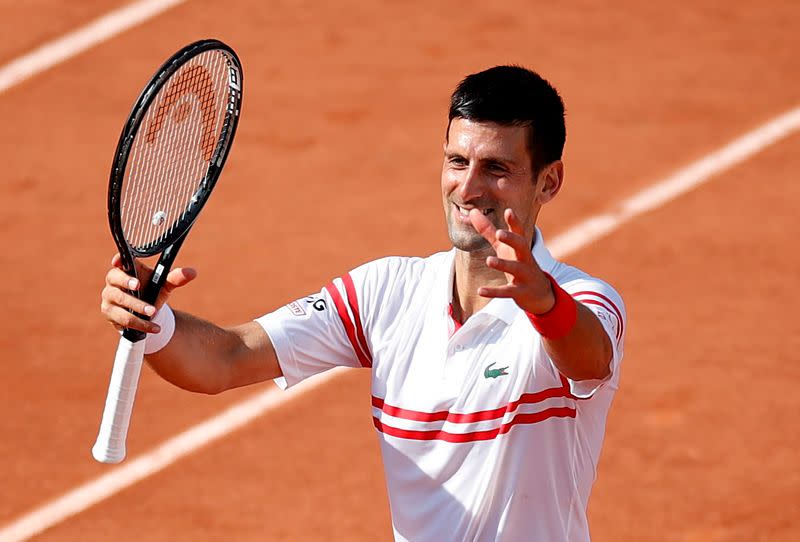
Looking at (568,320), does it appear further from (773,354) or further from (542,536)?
(773,354)

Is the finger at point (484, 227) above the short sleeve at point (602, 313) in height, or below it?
above

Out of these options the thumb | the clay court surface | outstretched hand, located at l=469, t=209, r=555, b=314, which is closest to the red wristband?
outstretched hand, located at l=469, t=209, r=555, b=314

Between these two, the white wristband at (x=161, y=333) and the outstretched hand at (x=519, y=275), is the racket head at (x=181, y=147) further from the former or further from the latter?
the outstretched hand at (x=519, y=275)

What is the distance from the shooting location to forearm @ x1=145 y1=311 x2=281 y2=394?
16.7 ft

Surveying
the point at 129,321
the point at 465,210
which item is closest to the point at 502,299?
the point at 465,210

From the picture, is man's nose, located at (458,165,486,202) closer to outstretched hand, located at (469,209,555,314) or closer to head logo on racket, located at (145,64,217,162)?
outstretched hand, located at (469,209,555,314)

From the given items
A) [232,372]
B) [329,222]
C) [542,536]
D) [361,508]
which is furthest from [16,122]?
[542,536]

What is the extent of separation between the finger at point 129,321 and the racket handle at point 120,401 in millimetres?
83

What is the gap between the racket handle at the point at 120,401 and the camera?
15.7 ft

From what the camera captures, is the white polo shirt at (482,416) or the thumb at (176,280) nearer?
the white polo shirt at (482,416)

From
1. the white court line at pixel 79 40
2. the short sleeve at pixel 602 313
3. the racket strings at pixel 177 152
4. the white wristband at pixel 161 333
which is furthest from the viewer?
the white court line at pixel 79 40

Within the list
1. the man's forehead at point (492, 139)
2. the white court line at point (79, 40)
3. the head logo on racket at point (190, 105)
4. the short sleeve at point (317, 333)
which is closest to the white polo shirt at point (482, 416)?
the short sleeve at point (317, 333)

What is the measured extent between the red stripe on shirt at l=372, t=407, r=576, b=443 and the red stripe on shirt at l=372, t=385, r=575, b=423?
38 mm

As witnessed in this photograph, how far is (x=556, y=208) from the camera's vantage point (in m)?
12.1
